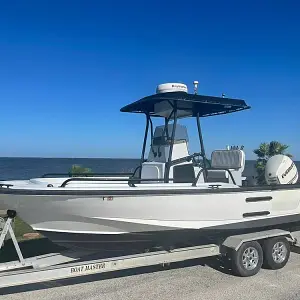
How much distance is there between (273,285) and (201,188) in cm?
170

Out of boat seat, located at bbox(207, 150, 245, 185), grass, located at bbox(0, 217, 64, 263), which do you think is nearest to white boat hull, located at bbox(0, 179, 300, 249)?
boat seat, located at bbox(207, 150, 245, 185)

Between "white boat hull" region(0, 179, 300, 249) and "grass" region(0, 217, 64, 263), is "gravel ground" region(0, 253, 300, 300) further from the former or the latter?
"grass" region(0, 217, 64, 263)

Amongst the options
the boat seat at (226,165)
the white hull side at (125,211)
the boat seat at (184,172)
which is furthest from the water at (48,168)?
the white hull side at (125,211)

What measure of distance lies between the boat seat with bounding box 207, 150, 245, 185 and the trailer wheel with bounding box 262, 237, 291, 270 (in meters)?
1.26

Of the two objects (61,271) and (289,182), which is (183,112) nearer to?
Answer: (289,182)

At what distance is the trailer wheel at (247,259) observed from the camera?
232 inches

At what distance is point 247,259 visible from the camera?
604cm

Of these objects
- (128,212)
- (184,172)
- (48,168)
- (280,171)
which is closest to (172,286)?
(128,212)

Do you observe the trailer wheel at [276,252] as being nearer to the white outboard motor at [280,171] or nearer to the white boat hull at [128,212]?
the white boat hull at [128,212]

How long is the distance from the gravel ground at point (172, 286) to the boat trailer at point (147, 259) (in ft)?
0.76

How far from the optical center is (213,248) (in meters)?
6.08

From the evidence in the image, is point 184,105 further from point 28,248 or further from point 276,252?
point 28,248

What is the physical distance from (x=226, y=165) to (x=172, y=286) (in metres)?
2.92

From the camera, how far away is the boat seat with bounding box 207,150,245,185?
7070 millimetres
